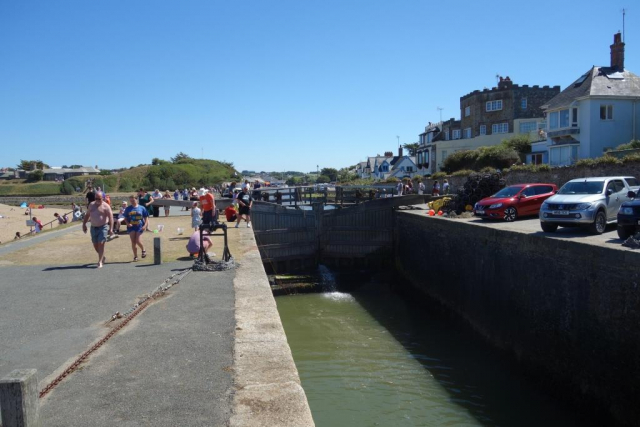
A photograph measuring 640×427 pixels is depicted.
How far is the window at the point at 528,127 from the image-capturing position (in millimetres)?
50094

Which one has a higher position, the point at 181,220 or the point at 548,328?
the point at 181,220

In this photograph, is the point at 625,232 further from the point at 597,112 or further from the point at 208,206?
the point at 597,112

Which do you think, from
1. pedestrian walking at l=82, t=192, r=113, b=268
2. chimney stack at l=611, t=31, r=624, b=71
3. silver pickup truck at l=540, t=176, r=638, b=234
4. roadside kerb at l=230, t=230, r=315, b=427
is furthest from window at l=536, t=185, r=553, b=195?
chimney stack at l=611, t=31, r=624, b=71

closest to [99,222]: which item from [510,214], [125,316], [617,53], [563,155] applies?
[125,316]

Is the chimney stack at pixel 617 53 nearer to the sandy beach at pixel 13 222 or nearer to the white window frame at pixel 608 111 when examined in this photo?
the white window frame at pixel 608 111

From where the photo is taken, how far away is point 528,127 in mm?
50438

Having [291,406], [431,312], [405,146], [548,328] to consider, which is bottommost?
[431,312]

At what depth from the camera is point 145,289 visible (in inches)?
356

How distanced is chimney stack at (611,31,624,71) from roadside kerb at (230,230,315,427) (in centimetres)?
3589

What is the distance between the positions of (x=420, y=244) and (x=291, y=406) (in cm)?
1555

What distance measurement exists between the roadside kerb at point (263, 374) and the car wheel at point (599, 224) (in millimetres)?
7665

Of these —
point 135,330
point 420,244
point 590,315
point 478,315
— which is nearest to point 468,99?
point 420,244

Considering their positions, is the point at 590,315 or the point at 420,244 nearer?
the point at 590,315

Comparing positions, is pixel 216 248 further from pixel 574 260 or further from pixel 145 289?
pixel 574 260
